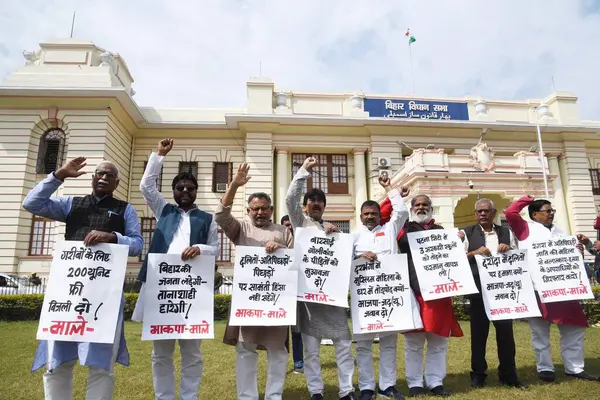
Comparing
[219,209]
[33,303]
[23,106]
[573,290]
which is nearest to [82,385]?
[219,209]

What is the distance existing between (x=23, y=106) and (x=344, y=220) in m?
16.1

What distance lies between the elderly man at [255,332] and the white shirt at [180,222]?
0.75 ft

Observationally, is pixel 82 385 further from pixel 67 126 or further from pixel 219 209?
pixel 67 126

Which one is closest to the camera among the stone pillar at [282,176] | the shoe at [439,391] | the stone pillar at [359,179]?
the shoe at [439,391]

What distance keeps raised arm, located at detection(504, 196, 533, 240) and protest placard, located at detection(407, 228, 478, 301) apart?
86cm

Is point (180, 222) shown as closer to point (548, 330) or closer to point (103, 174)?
point (103, 174)

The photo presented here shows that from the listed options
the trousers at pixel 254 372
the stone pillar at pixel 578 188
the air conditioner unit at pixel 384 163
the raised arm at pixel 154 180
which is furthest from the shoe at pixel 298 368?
the stone pillar at pixel 578 188

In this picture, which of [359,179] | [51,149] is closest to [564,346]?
[359,179]

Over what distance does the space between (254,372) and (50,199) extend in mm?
2439

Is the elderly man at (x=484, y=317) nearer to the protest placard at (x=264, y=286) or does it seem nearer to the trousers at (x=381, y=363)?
the trousers at (x=381, y=363)

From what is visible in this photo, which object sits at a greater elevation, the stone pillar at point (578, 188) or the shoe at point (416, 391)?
the stone pillar at point (578, 188)

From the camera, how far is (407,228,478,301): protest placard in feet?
15.5

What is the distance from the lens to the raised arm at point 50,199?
11.8 feet

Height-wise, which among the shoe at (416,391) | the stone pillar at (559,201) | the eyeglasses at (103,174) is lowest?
the shoe at (416,391)
